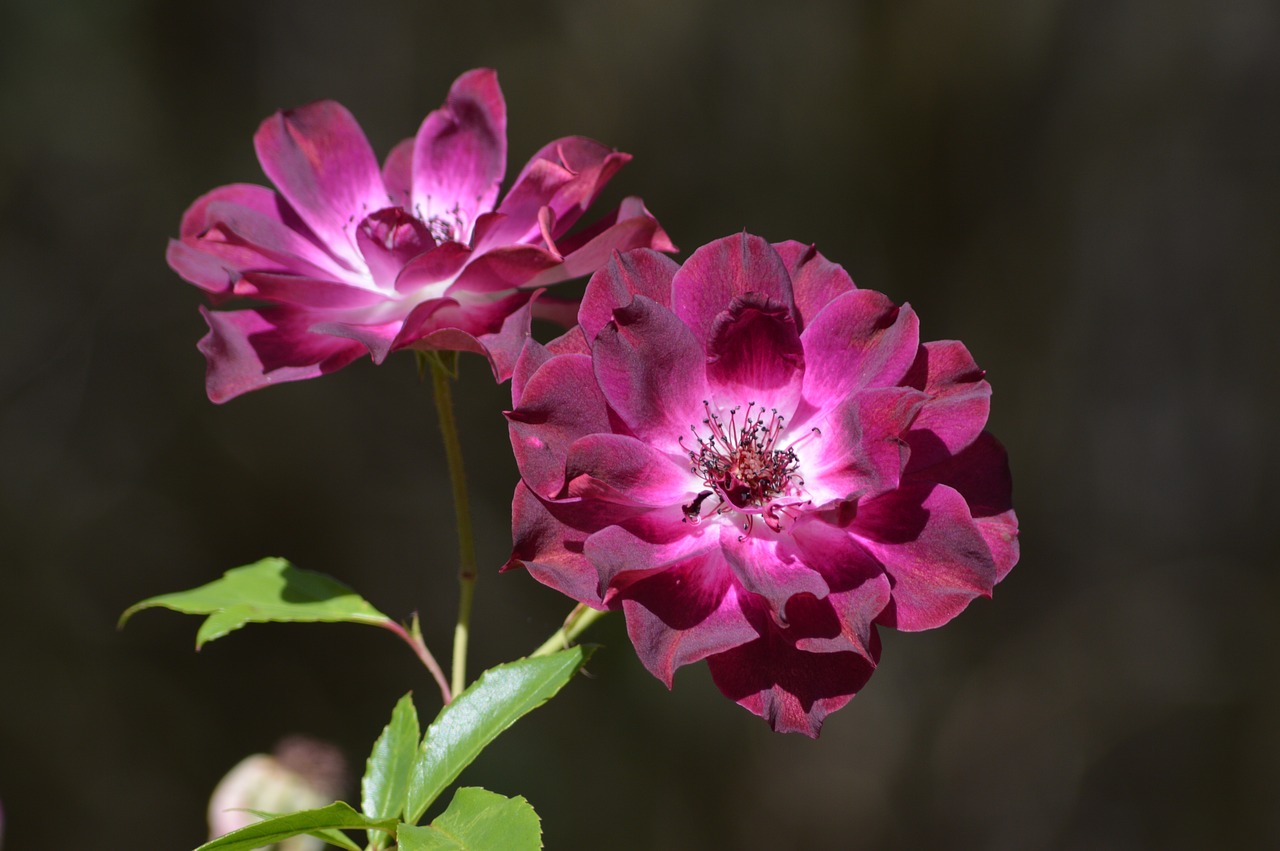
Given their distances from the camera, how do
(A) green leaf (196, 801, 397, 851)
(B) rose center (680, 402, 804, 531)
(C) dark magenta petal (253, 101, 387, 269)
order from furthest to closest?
1. (C) dark magenta petal (253, 101, 387, 269)
2. (B) rose center (680, 402, 804, 531)
3. (A) green leaf (196, 801, 397, 851)

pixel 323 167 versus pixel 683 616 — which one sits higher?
pixel 323 167

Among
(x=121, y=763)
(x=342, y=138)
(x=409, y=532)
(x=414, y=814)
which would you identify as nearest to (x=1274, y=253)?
(x=409, y=532)

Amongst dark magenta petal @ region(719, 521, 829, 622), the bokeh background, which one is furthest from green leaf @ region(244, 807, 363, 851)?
the bokeh background

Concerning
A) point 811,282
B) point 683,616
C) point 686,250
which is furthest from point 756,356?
point 686,250

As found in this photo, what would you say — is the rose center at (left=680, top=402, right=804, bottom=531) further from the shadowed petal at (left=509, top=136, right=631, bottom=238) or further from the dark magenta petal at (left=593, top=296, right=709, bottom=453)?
the shadowed petal at (left=509, top=136, right=631, bottom=238)

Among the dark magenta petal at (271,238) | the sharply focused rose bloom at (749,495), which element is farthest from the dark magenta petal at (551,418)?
the dark magenta petal at (271,238)

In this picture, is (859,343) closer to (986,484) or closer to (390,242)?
(986,484)
